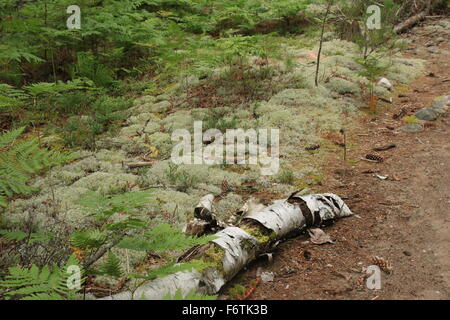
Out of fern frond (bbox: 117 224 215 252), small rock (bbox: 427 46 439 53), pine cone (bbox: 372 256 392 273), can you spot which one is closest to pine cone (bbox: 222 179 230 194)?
pine cone (bbox: 372 256 392 273)

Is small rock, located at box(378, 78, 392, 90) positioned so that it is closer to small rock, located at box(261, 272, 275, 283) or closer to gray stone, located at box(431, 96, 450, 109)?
gray stone, located at box(431, 96, 450, 109)

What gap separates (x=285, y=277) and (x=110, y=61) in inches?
333

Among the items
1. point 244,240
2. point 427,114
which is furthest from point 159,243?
point 427,114

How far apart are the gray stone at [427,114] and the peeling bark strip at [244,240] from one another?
385cm

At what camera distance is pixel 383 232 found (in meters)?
4.37

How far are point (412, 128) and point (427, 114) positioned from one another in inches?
25.7

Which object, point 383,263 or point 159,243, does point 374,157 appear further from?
point 159,243

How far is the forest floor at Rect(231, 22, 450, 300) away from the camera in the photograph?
3518 millimetres

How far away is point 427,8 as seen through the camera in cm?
1412

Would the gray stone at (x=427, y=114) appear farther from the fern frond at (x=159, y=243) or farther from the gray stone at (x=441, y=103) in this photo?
the fern frond at (x=159, y=243)

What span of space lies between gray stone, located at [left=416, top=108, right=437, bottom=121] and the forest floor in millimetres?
231

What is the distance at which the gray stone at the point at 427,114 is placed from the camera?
745cm
